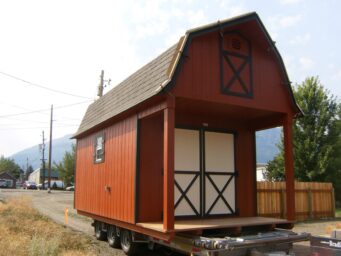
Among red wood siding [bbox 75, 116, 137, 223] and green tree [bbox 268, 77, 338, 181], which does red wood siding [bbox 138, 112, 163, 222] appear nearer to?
red wood siding [bbox 75, 116, 137, 223]

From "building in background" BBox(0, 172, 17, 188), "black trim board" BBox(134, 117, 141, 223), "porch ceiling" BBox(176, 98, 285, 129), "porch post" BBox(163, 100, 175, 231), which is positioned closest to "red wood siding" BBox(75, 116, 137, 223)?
"black trim board" BBox(134, 117, 141, 223)

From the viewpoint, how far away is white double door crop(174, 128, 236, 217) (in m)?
11.1

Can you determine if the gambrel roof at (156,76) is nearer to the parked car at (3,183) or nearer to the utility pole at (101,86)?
the utility pole at (101,86)

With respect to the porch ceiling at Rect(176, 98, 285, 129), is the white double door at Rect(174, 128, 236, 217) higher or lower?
lower

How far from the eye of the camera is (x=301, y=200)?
1973 centimetres

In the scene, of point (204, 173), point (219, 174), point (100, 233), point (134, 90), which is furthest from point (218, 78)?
point (100, 233)

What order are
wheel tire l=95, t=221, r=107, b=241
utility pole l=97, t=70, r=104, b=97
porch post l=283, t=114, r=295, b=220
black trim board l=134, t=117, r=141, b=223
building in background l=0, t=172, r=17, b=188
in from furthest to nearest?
building in background l=0, t=172, r=17, b=188 < utility pole l=97, t=70, r=104, b=97 < wheel tire l=95, t=221, r=107, b=241 < porch post l=283, t=114, r=295, b=220 < black trim board l=134, t=117, r=141, b=223

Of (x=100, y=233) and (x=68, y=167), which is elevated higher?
(x=68, y=167)

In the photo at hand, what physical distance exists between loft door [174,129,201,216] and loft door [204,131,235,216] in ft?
1.09

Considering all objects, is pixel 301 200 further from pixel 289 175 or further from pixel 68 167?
pixel 68 167

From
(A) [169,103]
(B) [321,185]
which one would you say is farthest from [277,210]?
(A) [169,103]

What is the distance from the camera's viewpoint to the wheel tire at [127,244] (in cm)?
1113

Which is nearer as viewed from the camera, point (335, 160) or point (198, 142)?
point (198, 142)

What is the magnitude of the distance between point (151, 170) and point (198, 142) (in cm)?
181
